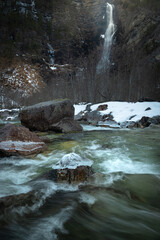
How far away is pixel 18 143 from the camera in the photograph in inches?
196

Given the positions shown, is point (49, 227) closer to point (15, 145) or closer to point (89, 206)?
point (89, 206)

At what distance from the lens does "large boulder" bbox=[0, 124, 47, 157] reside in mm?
4715

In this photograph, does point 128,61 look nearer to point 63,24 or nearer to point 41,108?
point 41,108

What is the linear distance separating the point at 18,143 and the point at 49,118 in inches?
184

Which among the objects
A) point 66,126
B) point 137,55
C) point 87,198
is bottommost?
point 66,126

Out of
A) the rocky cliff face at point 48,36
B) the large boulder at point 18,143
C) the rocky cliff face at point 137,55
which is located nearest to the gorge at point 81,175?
the large boulder at point 18,143

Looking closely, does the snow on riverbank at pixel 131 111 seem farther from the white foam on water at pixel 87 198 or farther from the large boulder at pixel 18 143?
the white foam on water at pixel 87 198

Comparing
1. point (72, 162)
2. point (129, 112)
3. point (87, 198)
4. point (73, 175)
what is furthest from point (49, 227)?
point (129, 112)

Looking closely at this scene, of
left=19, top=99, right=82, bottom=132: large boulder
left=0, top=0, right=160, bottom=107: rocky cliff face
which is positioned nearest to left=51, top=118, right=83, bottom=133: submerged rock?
left=19, top=99, right=82, bottom=132: large boulder

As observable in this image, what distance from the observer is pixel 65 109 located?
33.1ft

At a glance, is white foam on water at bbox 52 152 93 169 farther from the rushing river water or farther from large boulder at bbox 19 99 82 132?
large boulder at bbox 19 99 82 132

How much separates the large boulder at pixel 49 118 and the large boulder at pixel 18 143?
4115 millimetres

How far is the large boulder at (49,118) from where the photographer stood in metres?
9.61

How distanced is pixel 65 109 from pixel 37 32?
94.4 meters
